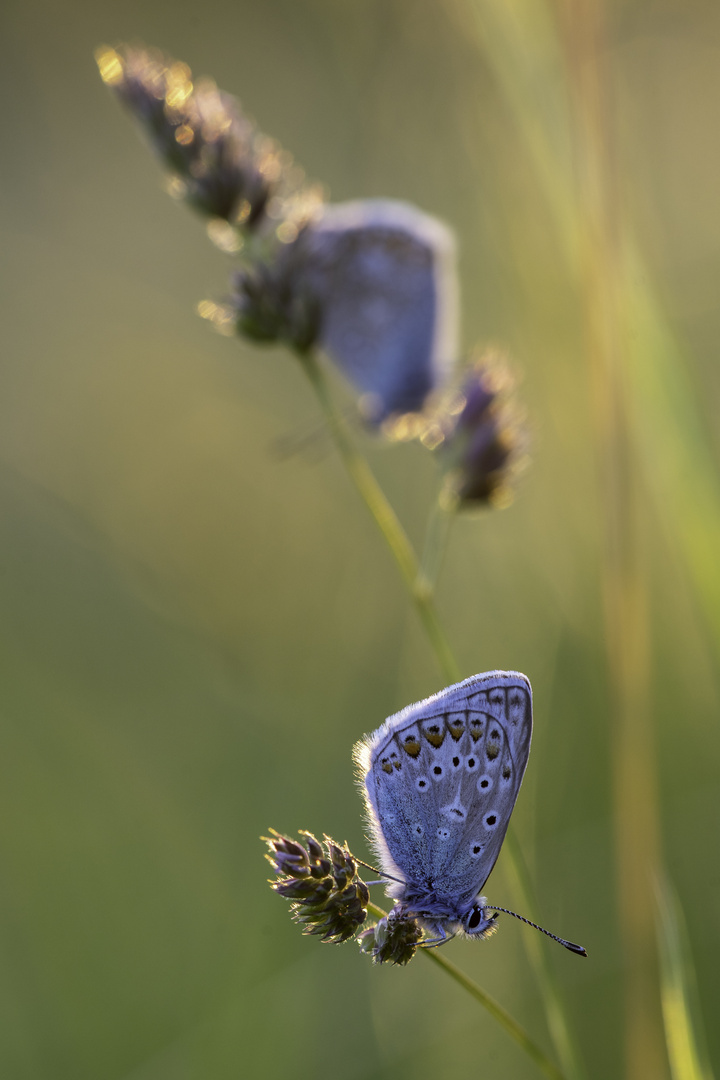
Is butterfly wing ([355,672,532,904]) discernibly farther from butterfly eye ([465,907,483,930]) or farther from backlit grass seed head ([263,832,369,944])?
backlit grass seed head ([263,832,369,944])

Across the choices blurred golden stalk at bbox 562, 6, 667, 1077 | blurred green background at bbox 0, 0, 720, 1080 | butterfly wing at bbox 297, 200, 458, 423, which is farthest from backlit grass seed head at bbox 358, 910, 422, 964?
butterfly wing at bbox 297, 200, 458, 423

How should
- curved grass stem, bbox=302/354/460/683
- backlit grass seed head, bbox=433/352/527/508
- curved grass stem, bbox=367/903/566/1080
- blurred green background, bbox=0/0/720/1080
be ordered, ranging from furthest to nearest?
1. blurred green background, bbox=0/0/720/1080
2. backlit grass seed head, bbox=433/352/527/508
3. curved grass stem, bbox=302/354/460/683
4. curved grass stem, bbox=367/903/566/1080

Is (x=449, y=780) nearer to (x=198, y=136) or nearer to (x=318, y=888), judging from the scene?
(x=318, y=888)

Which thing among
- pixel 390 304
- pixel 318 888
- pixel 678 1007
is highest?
pixel 390 304

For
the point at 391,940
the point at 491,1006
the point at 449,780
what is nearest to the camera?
the point at 491,1006

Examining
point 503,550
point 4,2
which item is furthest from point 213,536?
point 4,2

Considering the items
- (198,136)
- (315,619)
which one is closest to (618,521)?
(198,136)
